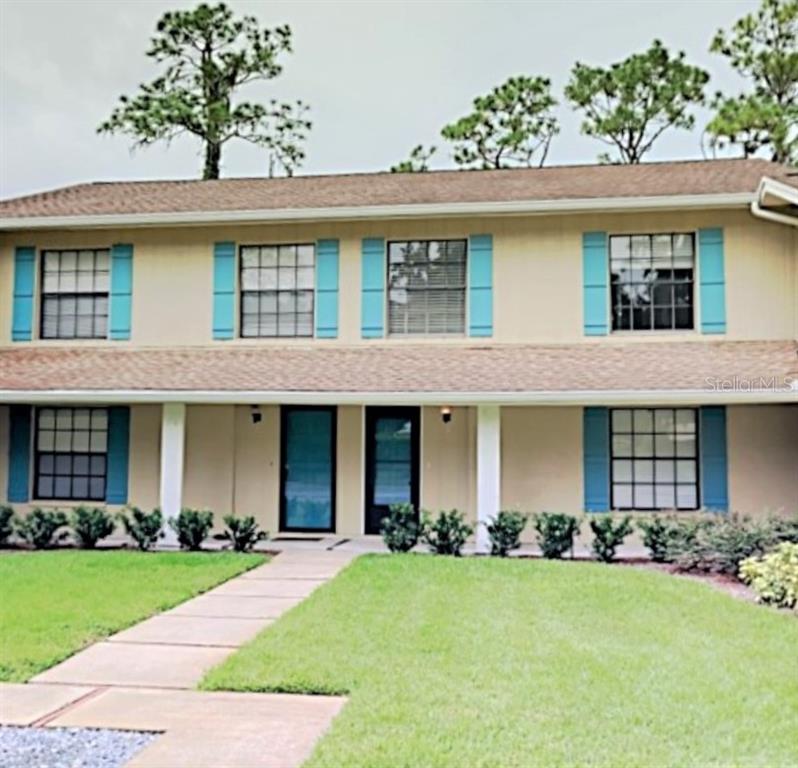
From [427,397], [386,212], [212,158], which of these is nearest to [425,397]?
[427,397]

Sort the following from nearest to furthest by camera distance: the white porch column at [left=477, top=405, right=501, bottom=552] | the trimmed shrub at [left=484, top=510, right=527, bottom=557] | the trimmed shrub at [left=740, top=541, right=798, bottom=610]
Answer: the trimmed shrub at [left=740, top=541, right=798, bottom=610], the trimmed shrub at [left=484, top=510, right=527, bottom=557], the white porch column at [left=477, top=405, right=501, bottom=552]

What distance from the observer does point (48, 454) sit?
1208 centimetres

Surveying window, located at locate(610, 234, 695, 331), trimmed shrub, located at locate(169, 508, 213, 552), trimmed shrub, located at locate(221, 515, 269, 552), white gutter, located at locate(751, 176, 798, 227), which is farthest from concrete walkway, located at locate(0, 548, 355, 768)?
white gutter, located at locate(751, 176, 798, 227)

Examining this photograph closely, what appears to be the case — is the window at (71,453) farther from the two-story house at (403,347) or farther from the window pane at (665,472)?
the window pane at (665,472)

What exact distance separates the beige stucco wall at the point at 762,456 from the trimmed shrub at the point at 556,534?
92.7 inches

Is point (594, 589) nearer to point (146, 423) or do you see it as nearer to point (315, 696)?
point (315, 696)

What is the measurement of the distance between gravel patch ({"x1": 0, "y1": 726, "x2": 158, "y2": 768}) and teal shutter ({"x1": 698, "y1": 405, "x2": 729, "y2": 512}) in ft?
27.1

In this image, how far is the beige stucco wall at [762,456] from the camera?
10641mm

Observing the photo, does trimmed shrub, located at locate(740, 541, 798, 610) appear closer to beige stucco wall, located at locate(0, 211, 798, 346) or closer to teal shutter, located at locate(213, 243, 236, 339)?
beige stucco wall, located at locate(0, 211, 798, 346)

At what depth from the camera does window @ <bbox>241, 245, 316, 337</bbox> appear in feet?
38.6

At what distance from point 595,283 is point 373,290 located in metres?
3.01

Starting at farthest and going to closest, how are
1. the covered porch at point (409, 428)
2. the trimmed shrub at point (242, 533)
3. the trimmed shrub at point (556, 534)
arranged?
the trimmed shrub at point (242, 533) < the covered porch at point (409, 428) < the trimmed shrub at point (556, 534)

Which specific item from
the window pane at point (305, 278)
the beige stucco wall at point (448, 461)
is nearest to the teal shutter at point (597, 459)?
the beige stucco wall at point (448, 461)

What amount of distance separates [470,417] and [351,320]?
214cm
